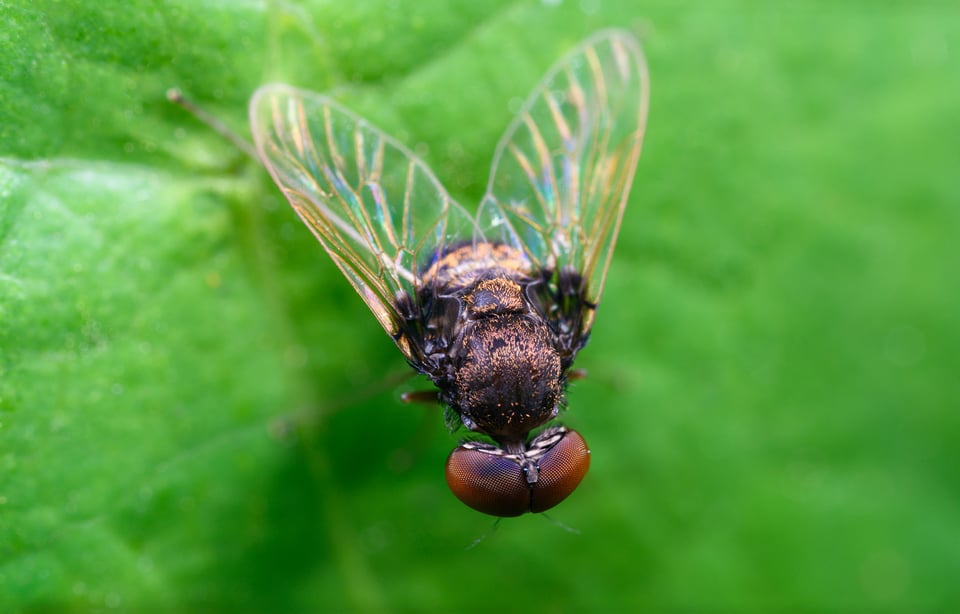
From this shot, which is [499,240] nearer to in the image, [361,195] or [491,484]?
[361,195]

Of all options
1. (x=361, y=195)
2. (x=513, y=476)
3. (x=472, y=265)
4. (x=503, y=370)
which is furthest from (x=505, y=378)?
(x=361, y=195)

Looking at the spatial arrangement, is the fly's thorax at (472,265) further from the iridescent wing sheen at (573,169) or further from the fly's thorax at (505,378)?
the fly's thorax at (505,378)

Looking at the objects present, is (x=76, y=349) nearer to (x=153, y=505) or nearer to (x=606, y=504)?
(x=153, y=505)

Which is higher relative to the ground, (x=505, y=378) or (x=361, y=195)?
Answer: (x=361, y=195)

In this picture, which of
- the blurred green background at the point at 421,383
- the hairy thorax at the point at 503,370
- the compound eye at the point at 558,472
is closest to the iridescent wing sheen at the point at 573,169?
the blurred green background at the point at 421,383

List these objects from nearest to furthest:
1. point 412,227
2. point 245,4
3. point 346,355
Answer: point 245,4
point 412,227
point 346,355

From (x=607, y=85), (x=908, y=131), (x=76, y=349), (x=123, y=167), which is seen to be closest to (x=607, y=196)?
(x=607, y=85)
